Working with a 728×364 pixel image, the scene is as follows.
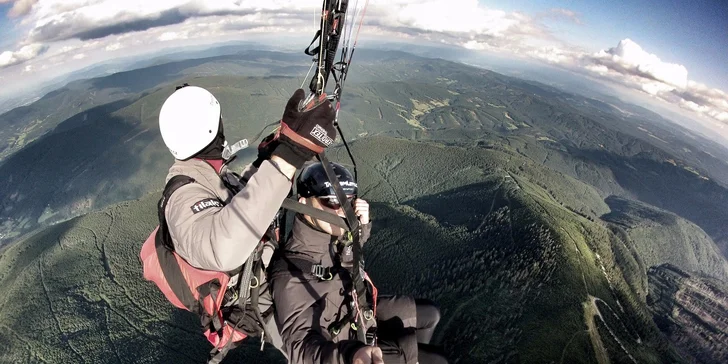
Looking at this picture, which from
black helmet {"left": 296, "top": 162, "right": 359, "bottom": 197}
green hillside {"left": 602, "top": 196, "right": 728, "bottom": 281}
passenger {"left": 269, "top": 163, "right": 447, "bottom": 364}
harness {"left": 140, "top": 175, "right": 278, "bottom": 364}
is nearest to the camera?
harness {"left": 140, "top": 175, "right": 278, "bottom": 364}

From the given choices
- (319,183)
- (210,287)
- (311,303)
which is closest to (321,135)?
(319,183)

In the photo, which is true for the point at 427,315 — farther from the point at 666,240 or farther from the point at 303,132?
the point at 666,240

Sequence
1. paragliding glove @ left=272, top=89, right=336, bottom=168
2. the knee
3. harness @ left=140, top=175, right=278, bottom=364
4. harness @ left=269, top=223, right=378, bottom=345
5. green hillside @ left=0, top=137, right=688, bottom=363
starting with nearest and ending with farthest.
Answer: paragliding glove @ left=272, top=89, right=336, bottom=168
harness @ left=140, top=175, right=278, bottom=364
harness @ left=269, top=223, right=378, bottom=345
the knee
green hillside @ left=0, top=137, right=688, bottom=363

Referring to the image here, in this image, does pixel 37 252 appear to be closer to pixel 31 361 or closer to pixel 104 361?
pixel 31 361

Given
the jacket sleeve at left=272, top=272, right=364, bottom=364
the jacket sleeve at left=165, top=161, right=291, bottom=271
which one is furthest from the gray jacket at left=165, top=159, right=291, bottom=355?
the jacket sleeve at left=272, top=272, right=364, bottom=364

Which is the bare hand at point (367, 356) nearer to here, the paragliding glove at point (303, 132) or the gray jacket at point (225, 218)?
the gray jacket at point (225, 218)

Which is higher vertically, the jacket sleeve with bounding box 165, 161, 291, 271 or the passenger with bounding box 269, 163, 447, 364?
the jacket sleeve with bounding box 165, 161, 291, 271

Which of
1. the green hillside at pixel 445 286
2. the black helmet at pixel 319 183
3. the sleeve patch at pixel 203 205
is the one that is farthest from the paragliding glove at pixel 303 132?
the green hillside at pixel 445 286

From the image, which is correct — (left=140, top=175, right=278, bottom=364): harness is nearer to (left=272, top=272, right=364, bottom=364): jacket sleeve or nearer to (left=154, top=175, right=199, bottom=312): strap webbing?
(left=154, top=175, right=199, bottom=312): strap webbing

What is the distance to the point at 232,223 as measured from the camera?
2279 millimetres

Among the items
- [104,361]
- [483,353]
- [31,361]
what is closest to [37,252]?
[31,361]

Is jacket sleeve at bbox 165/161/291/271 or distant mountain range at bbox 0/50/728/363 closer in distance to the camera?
jacket sleeve at bbox 165/161/291/271

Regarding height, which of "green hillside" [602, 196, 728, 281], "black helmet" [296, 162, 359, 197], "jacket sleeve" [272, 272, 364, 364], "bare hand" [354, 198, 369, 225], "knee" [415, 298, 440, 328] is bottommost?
"green hillside" [602, 196, 728, 281]

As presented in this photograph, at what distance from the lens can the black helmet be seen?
13.1 feet
